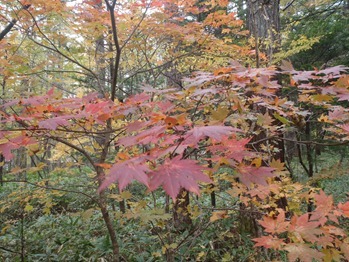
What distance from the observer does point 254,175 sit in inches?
42.5

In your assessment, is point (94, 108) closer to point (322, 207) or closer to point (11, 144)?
point (11, 144)

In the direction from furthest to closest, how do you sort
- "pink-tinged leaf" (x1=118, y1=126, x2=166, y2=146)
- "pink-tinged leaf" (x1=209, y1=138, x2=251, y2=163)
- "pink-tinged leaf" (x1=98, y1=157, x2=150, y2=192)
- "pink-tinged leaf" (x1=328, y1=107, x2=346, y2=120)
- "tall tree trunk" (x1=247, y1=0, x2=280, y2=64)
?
"tall tree trunk" (x1=247, y1=0, x2=280, y2=64) → "pink-tinged leaf" (x1=328, y1=107, x2=346, y2=120) → "pink-tinged leaf" (x1=209, y1=138, x2=251, y2=163) → "pink-tinged leaf" (x1=118, y1=126, x2=166, y2=146) → "pink-tinged leaf" (x1=98, y1=157, x2=150, y2=192)

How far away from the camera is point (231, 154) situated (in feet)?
3.76

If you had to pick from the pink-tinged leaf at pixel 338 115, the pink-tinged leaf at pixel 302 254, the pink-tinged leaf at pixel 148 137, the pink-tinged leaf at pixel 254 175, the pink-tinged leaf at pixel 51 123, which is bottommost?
the pink-tinged leaf at pixel 302 254

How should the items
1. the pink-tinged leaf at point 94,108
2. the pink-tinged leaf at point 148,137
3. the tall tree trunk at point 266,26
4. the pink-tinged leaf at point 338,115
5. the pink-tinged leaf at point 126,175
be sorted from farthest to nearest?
the tall tree trunk at point 266,26 < the pink-tinged leaf at point 338,115 < the pink-tinged leaf at point 94,108 < the pink-tinged leaf at point 148,137 < the pink-tinged leaf at point 126,175

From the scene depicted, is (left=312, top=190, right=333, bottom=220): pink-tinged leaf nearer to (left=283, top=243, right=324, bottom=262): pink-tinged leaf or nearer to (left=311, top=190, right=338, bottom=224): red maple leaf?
(left=311, top=190, right=338, bottom=224): red maple leaf

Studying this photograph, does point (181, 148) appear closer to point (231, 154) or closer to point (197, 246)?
point (231, 154)

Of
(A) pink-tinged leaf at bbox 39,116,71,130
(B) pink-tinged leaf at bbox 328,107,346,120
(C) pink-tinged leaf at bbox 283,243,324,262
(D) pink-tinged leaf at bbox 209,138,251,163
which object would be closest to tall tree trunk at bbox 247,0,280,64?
(B) pink-tinged leaf at bbox 328,107,346,120

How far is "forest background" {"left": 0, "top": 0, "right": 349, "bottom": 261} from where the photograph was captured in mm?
1169

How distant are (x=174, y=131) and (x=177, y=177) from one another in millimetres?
447

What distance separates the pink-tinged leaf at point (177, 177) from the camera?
0.79 meters

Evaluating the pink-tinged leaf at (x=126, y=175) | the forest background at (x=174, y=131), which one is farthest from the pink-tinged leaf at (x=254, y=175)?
the pink-tinged leaf at (x=126, y=175)

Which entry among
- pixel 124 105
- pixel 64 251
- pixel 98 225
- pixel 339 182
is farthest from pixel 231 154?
pixel 339 182

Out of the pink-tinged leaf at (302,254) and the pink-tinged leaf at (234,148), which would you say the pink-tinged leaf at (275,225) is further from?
the pink-tinged leaf at (234,148)
